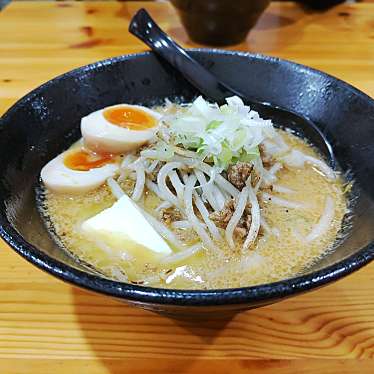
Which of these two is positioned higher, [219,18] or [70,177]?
[219,18]

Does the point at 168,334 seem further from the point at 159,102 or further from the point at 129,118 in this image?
the point at 159,102

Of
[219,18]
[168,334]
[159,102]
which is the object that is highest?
[219,18]

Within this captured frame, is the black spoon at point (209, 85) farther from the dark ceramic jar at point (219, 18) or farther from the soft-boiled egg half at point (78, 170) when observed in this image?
the dark ceramic jar at point (219, 18)

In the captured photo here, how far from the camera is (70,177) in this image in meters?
1.29

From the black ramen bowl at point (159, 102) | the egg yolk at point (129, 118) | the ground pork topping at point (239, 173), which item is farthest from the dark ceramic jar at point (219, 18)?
the ground pork topping at point (239, 173)

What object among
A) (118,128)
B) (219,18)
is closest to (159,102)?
(118,128)

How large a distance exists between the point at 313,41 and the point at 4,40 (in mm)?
1584

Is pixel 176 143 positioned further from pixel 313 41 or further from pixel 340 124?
pixel 313 41

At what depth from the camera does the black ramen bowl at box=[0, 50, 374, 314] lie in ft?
2.55

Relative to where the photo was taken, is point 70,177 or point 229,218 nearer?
point 229,218

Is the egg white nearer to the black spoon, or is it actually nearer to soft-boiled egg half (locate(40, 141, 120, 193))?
soft-boiled egg half (locate(40, 141, 120, 193))

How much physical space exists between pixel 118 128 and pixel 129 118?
75 millimetres

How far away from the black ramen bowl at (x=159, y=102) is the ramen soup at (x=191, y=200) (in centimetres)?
7

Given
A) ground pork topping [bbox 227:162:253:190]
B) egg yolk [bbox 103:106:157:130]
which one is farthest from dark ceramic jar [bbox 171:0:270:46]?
ground pork topping [bbox 227:162:253:190]
